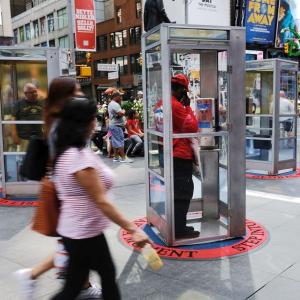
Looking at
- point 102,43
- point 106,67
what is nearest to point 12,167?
point 106,67

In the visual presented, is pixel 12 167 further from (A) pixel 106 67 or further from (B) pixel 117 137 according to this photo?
(A) pixel 106 67

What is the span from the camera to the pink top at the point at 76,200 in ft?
7.97

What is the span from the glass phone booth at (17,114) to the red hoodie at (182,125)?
313 cm

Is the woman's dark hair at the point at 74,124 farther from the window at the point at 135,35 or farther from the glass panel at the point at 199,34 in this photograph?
the window at the point at 135,35

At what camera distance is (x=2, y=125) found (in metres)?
7.14

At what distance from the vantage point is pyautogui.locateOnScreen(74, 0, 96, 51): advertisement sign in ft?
49.4

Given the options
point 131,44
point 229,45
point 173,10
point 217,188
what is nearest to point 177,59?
point 229,45

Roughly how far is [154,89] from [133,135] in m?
7.19

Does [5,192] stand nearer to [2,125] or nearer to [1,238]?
[2,125]

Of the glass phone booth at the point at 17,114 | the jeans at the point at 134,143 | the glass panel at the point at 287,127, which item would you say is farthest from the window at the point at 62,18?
the glass phone booth at the point at 17,114

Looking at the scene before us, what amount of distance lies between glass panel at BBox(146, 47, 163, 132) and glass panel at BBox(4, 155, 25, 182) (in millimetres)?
3123

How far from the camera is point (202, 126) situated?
16.2 ft

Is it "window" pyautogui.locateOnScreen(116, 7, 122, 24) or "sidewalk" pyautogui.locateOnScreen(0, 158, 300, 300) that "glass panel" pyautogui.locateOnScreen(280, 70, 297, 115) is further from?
"window" pyautogui.locateOnScreen(116, 7, 122, 24)

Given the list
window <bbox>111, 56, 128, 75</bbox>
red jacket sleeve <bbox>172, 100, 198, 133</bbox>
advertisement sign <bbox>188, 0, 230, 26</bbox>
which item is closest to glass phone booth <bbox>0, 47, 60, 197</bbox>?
red jacket sleeve <bbox>172, 100, 198, 133</bbox>
